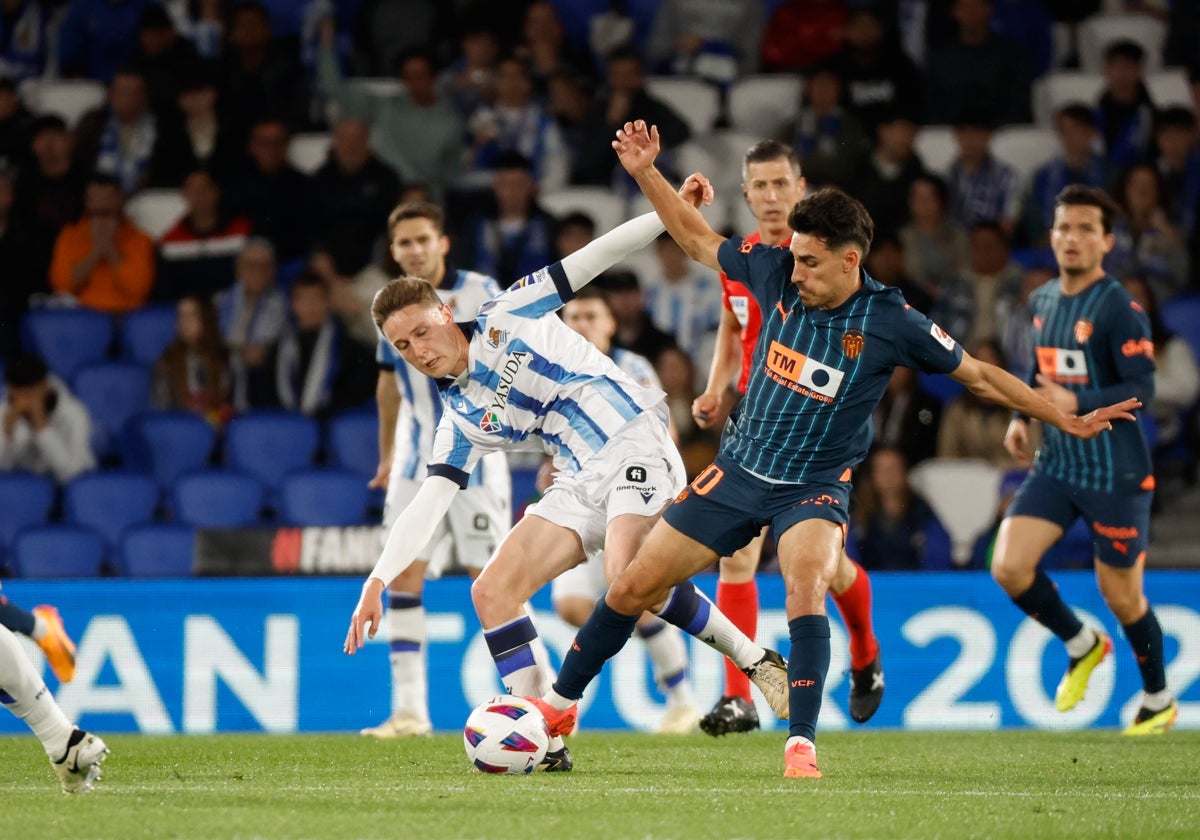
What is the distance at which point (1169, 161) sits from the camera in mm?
12383

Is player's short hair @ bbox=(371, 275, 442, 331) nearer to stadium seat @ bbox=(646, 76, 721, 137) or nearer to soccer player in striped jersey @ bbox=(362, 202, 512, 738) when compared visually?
soccer player in striped jersey @ bbox=(362, 202, 512, 738)

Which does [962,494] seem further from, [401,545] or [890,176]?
[401,545]

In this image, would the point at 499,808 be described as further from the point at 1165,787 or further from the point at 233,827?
the point at 1165,787

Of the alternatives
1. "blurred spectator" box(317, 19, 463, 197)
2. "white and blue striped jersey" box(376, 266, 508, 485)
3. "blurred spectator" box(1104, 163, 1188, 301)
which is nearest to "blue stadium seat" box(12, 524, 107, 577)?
"white and blue striped jersey" box(376, 266, 508, 485)

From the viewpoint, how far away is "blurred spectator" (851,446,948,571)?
10.1 meters

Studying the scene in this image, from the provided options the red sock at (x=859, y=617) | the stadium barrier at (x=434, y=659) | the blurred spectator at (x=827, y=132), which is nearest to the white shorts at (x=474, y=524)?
the stadium barrier at (x=434, y=659)

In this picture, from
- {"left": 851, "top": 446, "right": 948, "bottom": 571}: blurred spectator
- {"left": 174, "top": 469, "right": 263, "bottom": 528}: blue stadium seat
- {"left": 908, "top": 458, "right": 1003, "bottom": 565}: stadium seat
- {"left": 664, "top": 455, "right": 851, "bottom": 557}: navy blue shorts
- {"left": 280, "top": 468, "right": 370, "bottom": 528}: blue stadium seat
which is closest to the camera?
{"left": 664, "top": 455, "right": 851, "bottom": 557}: navy blue shorts

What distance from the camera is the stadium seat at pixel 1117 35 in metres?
13.6

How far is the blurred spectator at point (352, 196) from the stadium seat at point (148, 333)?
1.21 metres

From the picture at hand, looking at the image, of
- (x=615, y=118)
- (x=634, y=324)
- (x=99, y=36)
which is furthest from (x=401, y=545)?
(x=99, y=36)

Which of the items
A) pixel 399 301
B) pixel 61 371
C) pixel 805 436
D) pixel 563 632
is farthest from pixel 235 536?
pixel 805 436

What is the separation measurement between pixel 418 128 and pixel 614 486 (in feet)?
23.7

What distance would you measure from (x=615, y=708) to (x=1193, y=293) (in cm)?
523

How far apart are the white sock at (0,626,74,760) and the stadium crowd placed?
17.6 feet
